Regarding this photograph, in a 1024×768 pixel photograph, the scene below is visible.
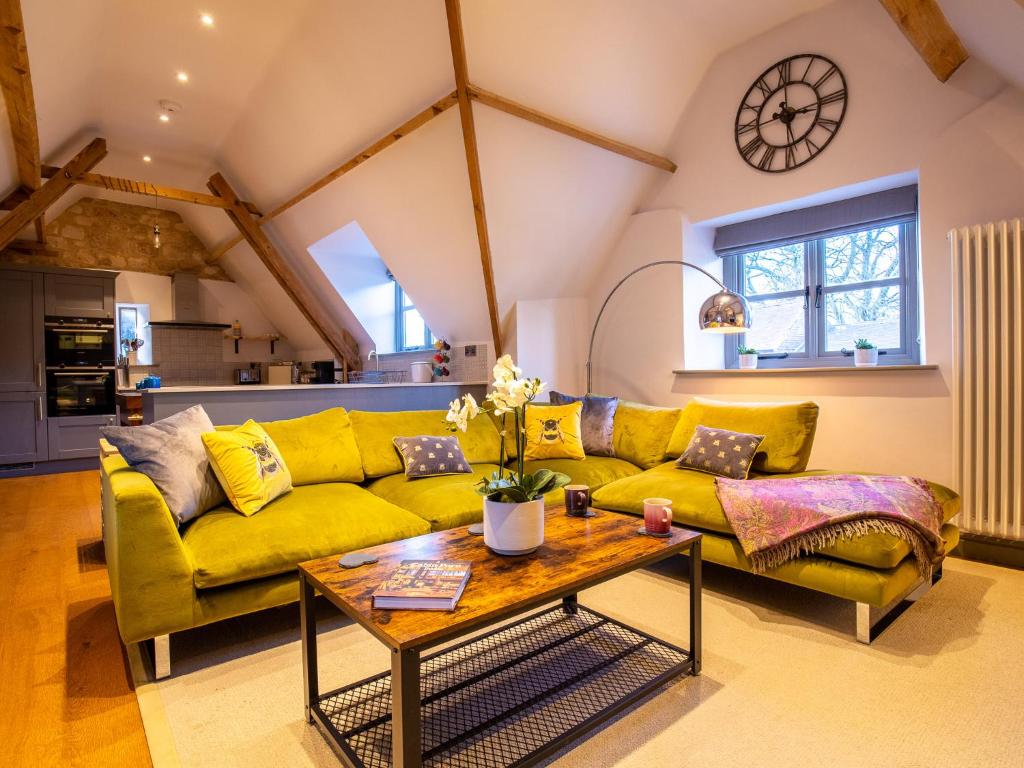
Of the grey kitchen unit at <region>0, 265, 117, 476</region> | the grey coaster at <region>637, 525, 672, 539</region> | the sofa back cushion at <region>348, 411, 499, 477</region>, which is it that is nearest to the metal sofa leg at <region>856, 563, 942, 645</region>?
the grey coaster at <region>637, 525, 672, 539</region>

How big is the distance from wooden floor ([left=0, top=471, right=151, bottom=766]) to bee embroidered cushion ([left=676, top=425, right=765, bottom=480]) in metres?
2.69

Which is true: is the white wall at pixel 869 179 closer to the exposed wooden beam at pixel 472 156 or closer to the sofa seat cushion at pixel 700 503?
the sofa seat cushion at pixel 700 503

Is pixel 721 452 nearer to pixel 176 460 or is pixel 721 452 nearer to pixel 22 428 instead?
pixel 176 460

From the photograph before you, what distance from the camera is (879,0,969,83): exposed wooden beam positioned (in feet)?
8.96

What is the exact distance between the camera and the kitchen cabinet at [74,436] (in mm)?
5988

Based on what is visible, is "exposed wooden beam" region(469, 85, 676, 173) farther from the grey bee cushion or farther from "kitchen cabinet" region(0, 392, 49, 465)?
"kitchen cabinet" region(0, 392, 49, 465)

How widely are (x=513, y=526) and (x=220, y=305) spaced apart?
24.9 ft

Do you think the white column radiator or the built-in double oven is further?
the built-in double oven

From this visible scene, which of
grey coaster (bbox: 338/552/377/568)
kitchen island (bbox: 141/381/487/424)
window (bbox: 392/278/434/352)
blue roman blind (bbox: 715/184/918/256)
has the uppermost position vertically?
blue roman blind (bbox: 715/184/918/256)

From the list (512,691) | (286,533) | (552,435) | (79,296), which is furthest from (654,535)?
(79,296)

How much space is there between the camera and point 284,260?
6461mm

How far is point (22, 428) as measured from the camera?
5.81 m

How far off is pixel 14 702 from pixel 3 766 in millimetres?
383

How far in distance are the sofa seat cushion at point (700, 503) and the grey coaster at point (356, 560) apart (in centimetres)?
154
